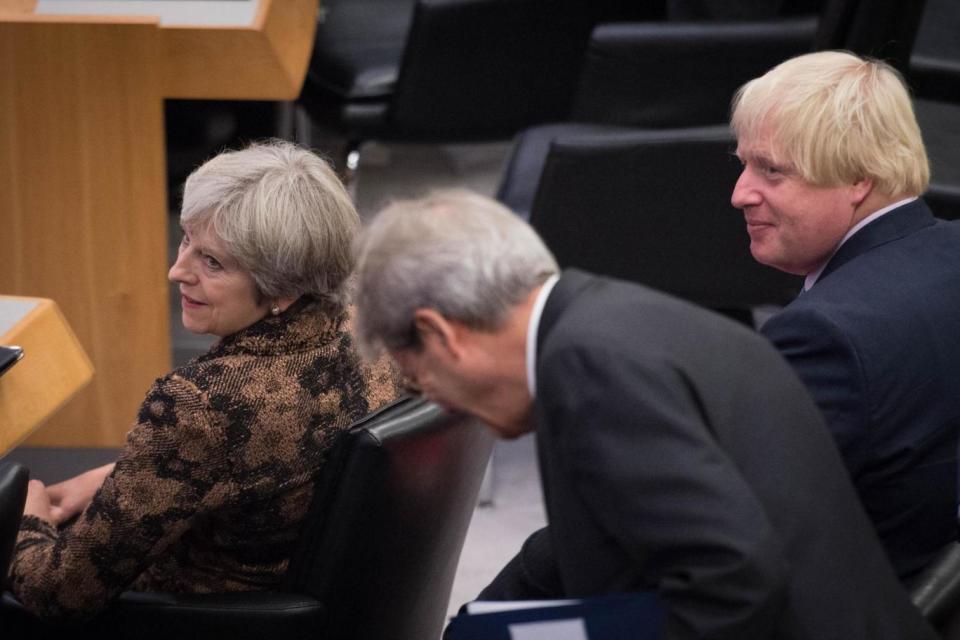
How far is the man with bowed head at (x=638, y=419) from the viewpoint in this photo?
1271 mm

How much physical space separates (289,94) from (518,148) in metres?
1.14

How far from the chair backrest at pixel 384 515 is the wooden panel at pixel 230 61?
1.37m

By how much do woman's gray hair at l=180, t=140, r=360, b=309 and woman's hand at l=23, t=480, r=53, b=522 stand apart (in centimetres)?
50

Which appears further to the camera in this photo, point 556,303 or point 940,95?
point 940,95

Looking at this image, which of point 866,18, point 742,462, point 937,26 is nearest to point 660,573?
point 742,462

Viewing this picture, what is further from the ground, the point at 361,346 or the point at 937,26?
the point at 361,346

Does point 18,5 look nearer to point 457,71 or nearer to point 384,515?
point 457,71

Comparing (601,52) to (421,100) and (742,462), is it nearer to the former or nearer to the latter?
(421,100)

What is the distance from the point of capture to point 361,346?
1.44 metres

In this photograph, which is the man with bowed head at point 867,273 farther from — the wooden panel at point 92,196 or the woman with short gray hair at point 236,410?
the wooden panel at point 92,196

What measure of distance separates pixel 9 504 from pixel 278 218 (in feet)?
1.52

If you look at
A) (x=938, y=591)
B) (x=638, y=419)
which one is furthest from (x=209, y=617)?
(x=938, y=591)

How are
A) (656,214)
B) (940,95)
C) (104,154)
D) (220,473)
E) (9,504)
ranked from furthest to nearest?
(940,95) < (656,214) < (104,154) < (220,473) < (9,504)

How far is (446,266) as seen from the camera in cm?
132
